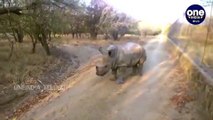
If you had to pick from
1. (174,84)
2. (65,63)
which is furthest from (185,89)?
(65,63)

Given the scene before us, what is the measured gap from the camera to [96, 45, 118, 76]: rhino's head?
11.5 meters

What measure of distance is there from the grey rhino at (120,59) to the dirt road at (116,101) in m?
0.48

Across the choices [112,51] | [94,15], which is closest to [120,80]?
[112,51]

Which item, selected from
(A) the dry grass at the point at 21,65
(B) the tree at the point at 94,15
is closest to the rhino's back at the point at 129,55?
(A) the dry grass at the point at 21,65

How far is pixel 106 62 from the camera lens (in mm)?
11648

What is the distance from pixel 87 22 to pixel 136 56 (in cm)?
2611

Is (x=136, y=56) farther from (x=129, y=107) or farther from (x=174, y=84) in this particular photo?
(x=129, y=107)

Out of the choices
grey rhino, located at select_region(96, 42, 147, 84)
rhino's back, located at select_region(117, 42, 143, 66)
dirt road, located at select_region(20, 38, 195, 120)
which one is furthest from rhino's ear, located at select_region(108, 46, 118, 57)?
dirt road, located at select_region(20, 38, 195, 120)

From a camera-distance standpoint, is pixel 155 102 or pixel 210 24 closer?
pixel 210 24

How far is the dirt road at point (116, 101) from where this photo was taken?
368 inches

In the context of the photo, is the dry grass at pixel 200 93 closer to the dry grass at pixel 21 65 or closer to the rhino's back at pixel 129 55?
the rhino's back at pixel 129 55

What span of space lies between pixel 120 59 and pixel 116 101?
2056 mm

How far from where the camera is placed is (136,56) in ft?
41.4

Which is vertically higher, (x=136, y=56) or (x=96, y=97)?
(x=136, y=56)
